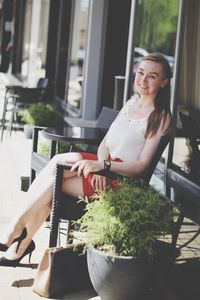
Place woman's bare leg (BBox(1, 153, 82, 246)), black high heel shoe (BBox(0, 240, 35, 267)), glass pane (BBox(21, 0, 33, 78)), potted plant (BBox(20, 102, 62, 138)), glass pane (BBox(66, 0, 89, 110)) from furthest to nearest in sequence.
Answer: glass pane (BBox(21, 0, 33, 78))
glass pane (BBox(66, 0, 89, 110))
potted plant (BBox(20, 102, 62, 138))
black high heel shoe (BBox(0, 240, 35, 267))
woman's bare leg (BBox(1, 153, 82, 246))

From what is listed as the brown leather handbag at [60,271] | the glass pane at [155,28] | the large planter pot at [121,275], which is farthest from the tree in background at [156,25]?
the large planter pot at [121,275]

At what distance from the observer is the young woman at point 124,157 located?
11.2ft

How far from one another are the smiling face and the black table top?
696mm

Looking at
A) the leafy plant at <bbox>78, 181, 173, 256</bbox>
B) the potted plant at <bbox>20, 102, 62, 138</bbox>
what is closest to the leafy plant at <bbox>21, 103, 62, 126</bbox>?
the potted plant at <bbox>20, 102, 62, 138</bbox>

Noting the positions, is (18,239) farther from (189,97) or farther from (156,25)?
(156,25)

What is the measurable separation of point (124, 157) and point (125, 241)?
24.5 inches

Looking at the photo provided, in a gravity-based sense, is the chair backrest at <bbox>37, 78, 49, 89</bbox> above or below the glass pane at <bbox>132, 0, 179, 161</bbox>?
below

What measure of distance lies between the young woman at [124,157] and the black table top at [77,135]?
41 cm

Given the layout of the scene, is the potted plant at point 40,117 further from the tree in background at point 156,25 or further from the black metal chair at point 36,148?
the black metal chair at point 36,148

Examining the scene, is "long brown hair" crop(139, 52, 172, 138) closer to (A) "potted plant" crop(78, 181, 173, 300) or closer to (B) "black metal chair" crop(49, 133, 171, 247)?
(B) "black metal chair" crop(49, 133, 171, 247)

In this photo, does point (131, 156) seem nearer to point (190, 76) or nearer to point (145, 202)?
point (145, 202)

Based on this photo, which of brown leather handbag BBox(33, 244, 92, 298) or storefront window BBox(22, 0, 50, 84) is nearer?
brown leather handbag BBox(33, 244, 92, 298)

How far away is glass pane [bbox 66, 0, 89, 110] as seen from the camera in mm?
8930

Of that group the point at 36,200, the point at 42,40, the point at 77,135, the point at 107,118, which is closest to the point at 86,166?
the point at 36,200
